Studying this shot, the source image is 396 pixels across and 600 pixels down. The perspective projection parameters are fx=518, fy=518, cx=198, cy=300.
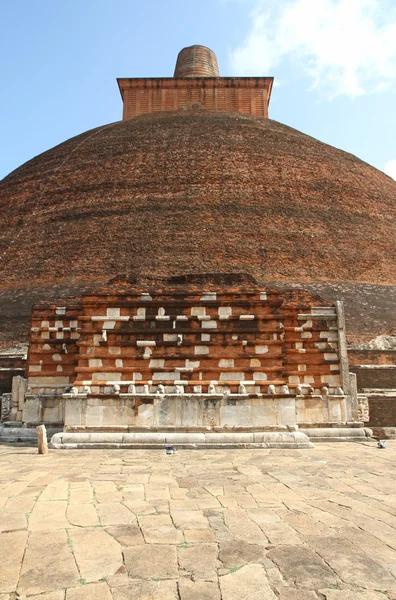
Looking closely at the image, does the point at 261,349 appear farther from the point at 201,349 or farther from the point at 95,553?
the point at 95,553

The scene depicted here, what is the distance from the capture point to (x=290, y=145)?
17.7m

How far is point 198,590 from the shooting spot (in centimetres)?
214

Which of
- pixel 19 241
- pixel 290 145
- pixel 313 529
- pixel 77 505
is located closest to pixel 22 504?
pixel 77 505

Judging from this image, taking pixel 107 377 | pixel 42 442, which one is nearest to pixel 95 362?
pixel 107 377

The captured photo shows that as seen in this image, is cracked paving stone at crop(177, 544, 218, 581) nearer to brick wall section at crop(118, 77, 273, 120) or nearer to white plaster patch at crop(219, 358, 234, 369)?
white plaster patch at crop(219, 358, 234, 369)

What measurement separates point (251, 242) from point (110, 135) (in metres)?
7.57

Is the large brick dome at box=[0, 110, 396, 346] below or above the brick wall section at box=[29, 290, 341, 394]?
above

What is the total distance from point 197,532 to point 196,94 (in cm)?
2355

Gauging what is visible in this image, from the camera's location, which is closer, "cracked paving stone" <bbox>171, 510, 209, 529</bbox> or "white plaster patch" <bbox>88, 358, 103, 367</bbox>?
"cracked paving stone" <bbox>171, 510, 209, 529</bbox>

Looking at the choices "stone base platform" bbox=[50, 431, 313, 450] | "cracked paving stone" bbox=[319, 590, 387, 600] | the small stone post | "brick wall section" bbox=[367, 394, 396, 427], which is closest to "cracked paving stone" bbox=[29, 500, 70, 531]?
"cracked paving stone" bbox=[319, 590, 387, 600]

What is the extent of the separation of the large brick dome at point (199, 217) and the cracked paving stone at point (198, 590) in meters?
11.2

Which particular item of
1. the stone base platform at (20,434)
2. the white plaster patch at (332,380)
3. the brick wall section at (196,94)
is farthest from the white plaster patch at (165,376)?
the brick wall section at (196,94)

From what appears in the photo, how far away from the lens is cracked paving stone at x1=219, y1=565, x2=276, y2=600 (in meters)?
2.10

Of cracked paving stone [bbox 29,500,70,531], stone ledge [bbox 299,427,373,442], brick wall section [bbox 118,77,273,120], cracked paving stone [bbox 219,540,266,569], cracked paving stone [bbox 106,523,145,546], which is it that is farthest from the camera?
brick wall section [bbox 118,77,273,120]
